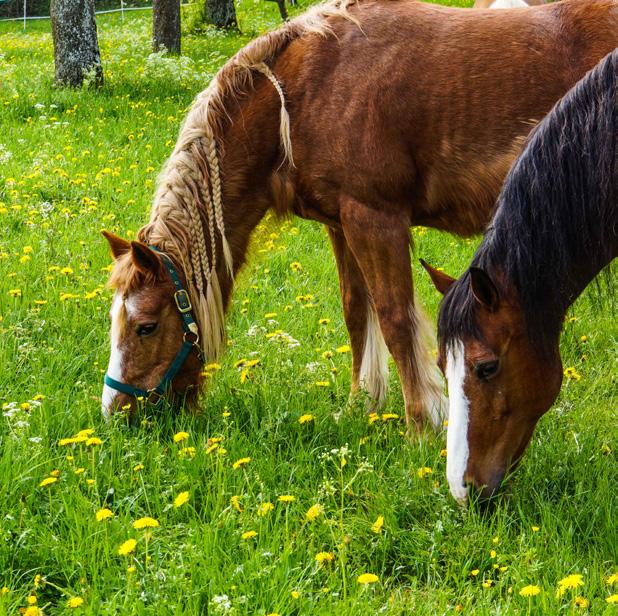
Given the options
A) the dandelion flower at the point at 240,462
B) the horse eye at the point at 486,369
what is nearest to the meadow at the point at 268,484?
the dandelion flower at the point at 240,462

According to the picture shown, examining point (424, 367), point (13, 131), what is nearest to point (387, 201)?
point (424, 367)

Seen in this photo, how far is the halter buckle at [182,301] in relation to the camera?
426 centimetres

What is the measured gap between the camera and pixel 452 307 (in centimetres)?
336

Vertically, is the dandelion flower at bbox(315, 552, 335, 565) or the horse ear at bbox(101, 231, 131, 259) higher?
the horse ear at bbox(101, 231, 131, 259)

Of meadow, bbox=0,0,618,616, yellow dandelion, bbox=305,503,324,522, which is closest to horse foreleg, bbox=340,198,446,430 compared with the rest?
meadow, bbox=0,0,618,616

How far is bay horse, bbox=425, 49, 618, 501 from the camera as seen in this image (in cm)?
327

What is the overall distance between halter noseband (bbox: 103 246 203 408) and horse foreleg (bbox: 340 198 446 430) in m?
0.86

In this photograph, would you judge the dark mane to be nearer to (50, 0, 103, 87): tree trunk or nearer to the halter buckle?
the halter buckle

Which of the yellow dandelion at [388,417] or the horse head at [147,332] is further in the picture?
the horse head at [147,332]

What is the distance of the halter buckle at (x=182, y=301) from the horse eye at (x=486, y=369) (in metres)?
1.58

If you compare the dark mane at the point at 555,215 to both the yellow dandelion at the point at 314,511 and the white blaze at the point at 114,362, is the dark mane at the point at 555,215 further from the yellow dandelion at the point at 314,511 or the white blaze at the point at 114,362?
the white blaze at the point at 114,362

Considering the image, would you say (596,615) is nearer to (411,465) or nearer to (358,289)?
(411,465)

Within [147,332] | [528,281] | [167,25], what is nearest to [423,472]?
[528,281]

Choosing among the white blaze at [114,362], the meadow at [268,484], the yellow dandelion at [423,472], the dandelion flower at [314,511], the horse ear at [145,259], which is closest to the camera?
the meadow at [268,484]
